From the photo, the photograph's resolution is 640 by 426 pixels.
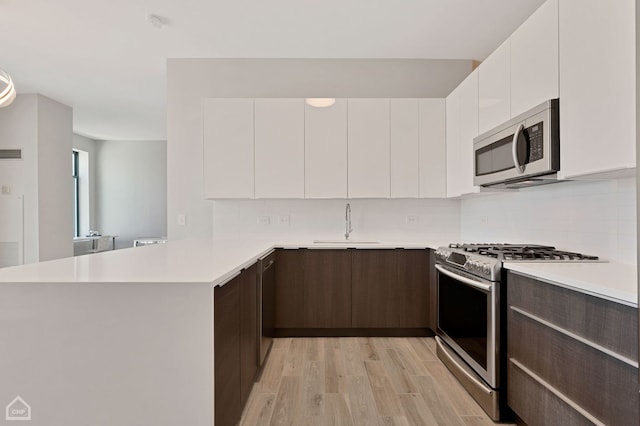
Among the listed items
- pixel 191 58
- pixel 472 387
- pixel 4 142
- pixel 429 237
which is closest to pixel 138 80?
pixel 191 58

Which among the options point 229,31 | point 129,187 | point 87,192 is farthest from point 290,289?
point 87,192

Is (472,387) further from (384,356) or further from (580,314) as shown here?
(580,314)

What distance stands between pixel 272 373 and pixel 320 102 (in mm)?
2386

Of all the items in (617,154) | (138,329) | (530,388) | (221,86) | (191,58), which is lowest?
(530,388)

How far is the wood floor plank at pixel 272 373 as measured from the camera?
235 cm

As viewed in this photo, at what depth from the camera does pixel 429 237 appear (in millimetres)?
3855

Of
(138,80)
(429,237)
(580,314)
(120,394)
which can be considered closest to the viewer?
(120,394)

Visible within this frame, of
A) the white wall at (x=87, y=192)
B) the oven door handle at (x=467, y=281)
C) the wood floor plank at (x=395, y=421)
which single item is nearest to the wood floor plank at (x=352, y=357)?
the wood floor plank at (x=395, y=421)

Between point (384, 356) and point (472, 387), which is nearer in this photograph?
point (472, 387)

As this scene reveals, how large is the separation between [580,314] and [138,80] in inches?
194

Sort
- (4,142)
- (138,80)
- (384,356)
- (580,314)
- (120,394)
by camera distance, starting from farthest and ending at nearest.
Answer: (4,142)
(138,80)
(384,356)
(580,314)
(120,394)

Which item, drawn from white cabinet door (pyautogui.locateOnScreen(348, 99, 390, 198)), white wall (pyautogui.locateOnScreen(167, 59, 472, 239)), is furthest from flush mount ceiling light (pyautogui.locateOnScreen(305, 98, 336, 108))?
white wall (pyautogui.locateOnScreen(167, 59, 472, 239))

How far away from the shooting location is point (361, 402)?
85.2 inches

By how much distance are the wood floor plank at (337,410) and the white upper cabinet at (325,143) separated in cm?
194
